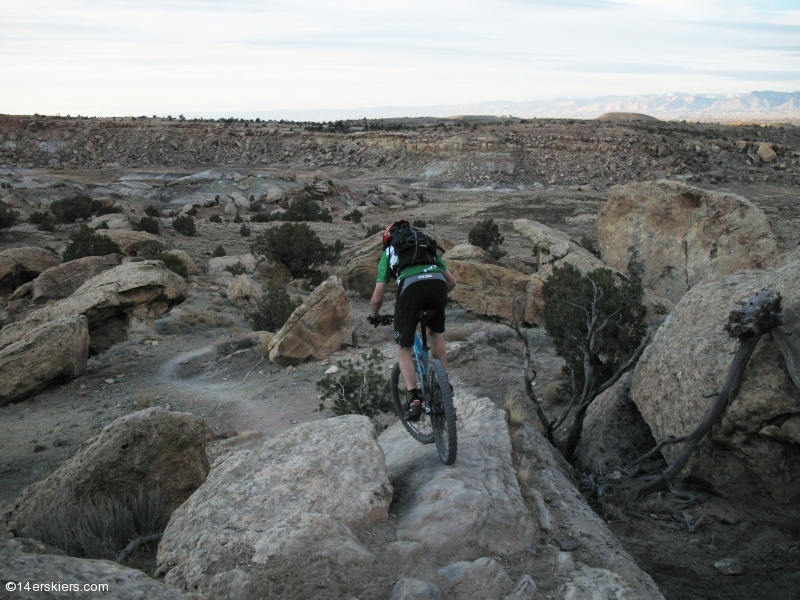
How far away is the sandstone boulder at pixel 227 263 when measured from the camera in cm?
1738

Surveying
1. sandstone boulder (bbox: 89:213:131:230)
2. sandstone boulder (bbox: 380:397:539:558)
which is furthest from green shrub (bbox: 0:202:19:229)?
sandstone boulder (bbox: 380:397:539:558)

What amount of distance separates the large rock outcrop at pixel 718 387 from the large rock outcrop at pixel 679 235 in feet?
19.5

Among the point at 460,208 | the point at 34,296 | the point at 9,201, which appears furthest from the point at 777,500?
the point at 460,208

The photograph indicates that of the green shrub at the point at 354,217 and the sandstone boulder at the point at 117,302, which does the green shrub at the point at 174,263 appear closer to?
the sandstone boulder at the point at 117,302

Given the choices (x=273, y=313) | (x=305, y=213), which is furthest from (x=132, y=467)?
(x=305, y=213)

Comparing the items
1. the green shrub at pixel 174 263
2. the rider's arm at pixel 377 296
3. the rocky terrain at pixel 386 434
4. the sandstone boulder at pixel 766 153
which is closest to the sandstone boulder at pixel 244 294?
the rocky terrain at pixel 386 434

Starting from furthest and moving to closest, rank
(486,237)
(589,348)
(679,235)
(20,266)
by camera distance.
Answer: (486,237) < (20,266) < (679,235) < (589,348)

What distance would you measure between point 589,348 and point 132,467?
4.13m

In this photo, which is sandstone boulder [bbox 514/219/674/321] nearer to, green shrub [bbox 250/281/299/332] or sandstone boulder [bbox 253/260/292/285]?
green shrub [bbox 250/281/299/332]

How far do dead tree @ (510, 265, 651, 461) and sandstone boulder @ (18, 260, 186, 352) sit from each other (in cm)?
605

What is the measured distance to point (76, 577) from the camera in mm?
2404

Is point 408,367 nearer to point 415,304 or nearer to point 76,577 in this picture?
point 415,304

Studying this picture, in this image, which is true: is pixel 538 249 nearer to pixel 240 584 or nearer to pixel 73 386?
pixel 73 386

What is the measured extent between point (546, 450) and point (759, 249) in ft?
27.4
